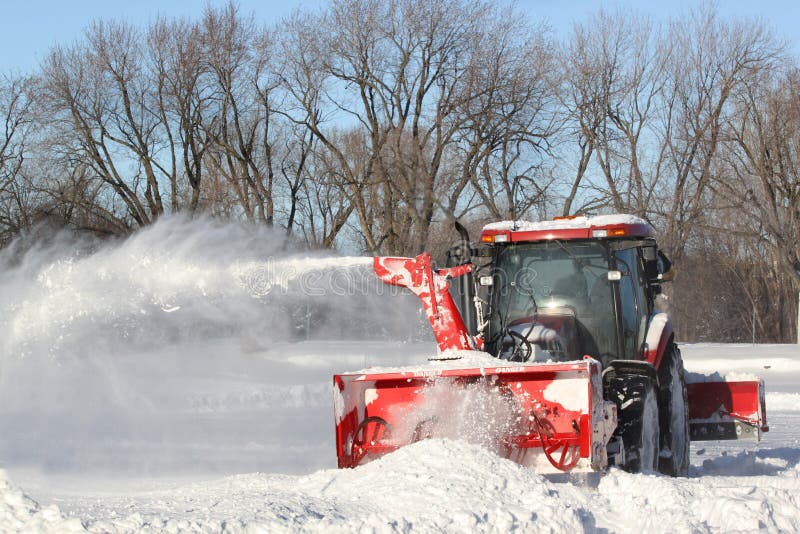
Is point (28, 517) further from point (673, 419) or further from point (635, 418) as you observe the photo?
point (673, 419)

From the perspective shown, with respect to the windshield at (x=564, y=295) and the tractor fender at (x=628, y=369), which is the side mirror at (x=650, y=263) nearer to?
the windshield at (x=564, y=295)

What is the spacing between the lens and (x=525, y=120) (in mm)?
23578

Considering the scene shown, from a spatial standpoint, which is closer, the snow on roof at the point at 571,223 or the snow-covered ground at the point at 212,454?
the snow-covered ground at the point at 212,454

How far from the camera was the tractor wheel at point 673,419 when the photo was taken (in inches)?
297

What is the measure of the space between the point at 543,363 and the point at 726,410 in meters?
3.14

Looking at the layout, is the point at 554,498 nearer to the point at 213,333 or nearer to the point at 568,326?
the point at 568,326

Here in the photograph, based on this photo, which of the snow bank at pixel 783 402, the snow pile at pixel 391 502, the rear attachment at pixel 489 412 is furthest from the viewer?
the snow bank at pixel 783 402

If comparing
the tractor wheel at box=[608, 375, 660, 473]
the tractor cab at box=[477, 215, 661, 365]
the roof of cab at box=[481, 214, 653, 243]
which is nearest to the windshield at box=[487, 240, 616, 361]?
the tractor cab at box=[477, 215, 661, 365]

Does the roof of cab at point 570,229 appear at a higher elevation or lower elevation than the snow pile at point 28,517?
higher

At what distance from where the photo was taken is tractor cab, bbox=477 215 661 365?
292 inches

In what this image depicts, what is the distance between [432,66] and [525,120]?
8.97 ft

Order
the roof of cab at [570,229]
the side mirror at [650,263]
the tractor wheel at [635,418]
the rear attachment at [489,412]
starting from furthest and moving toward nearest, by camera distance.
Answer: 1. the side mirror at [650,263]
2. the roof of cab at [570,229]
3. the tractor wheel at [635,418]
4. the rear attachment at [489,412]

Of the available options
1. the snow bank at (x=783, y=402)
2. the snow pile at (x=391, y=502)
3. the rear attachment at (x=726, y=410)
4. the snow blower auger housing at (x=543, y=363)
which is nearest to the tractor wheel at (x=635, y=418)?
the snow blower auger housing at (x=543, y=363)

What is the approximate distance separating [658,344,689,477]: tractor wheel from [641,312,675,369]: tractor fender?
5.8 inches
